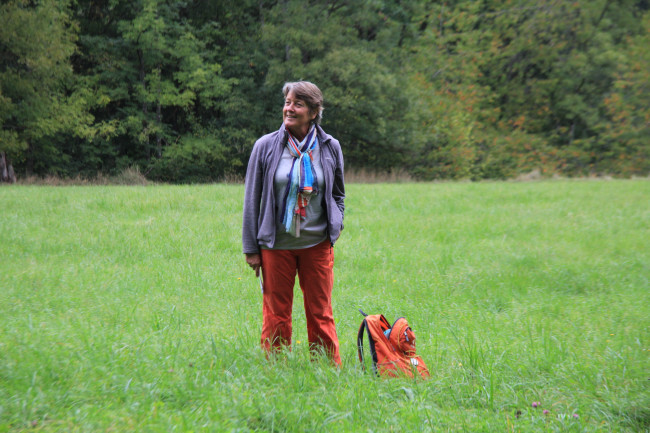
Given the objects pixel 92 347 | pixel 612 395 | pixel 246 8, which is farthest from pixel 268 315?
pixel 246 8

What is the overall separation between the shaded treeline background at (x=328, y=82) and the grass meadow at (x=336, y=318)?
13874mm

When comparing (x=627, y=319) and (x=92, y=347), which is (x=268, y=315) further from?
(x=627, y=319)

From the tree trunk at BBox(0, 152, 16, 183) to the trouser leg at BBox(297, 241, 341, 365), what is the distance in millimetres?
22732

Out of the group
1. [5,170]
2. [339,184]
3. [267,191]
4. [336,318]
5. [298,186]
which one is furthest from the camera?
[5,170]

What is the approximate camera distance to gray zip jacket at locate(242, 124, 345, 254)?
356cm

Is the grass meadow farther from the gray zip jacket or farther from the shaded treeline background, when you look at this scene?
the shaded treeline background

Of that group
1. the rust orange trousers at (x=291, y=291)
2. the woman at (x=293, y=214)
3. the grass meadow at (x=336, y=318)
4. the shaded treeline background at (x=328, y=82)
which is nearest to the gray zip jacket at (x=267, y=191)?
the woman at (x=293, y=214)

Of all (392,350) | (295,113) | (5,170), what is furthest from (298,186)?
(5,170)

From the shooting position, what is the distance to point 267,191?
3619 mm

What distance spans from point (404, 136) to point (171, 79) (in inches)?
483

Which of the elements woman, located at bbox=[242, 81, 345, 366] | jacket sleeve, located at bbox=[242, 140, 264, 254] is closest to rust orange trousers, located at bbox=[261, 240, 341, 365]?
woman, located at bbox=[242, 81, 345, 366]

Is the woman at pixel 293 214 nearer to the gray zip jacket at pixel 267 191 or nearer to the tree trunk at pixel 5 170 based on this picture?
the gray zip jacket at pixel 267 191

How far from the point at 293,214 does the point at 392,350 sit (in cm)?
126

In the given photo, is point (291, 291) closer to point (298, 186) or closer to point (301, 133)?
point (298, 186)
